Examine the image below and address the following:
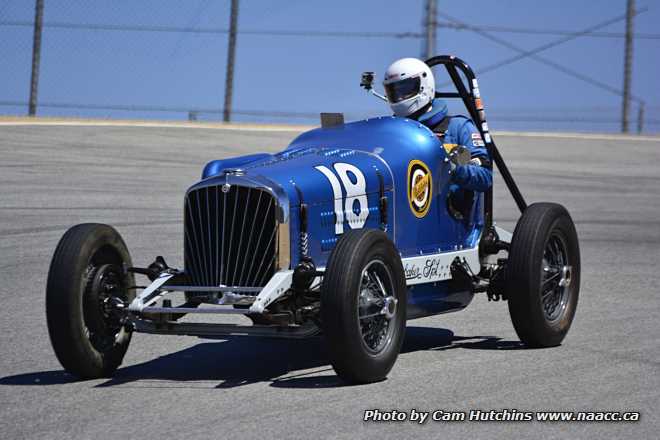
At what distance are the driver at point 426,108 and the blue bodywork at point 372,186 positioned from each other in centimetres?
37

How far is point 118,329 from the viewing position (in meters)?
7.76

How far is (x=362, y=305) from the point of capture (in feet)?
23.9

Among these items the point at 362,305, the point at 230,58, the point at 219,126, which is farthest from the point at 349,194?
the point at 230,58

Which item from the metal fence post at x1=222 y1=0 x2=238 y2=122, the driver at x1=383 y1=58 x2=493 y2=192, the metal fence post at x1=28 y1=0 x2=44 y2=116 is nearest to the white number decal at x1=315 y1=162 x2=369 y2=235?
the driver at x1=383 y1=58 x2=493 y2=192

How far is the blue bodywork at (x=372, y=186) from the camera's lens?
770 cm

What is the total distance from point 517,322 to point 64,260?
297 centimetres

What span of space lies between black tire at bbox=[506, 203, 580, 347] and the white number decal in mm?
1144

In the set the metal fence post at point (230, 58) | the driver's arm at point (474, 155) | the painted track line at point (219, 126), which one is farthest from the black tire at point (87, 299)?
the metal fence post at point (230, 58)

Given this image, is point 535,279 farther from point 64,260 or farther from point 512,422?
point 64,260

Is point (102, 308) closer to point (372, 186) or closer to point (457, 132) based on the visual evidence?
point (372, 186)

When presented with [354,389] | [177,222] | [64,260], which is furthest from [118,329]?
[177,222]

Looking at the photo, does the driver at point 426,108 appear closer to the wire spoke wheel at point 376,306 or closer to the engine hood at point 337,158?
the engine hood at point 337,158

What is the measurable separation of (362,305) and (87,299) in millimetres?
1583

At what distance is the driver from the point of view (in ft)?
30.2
